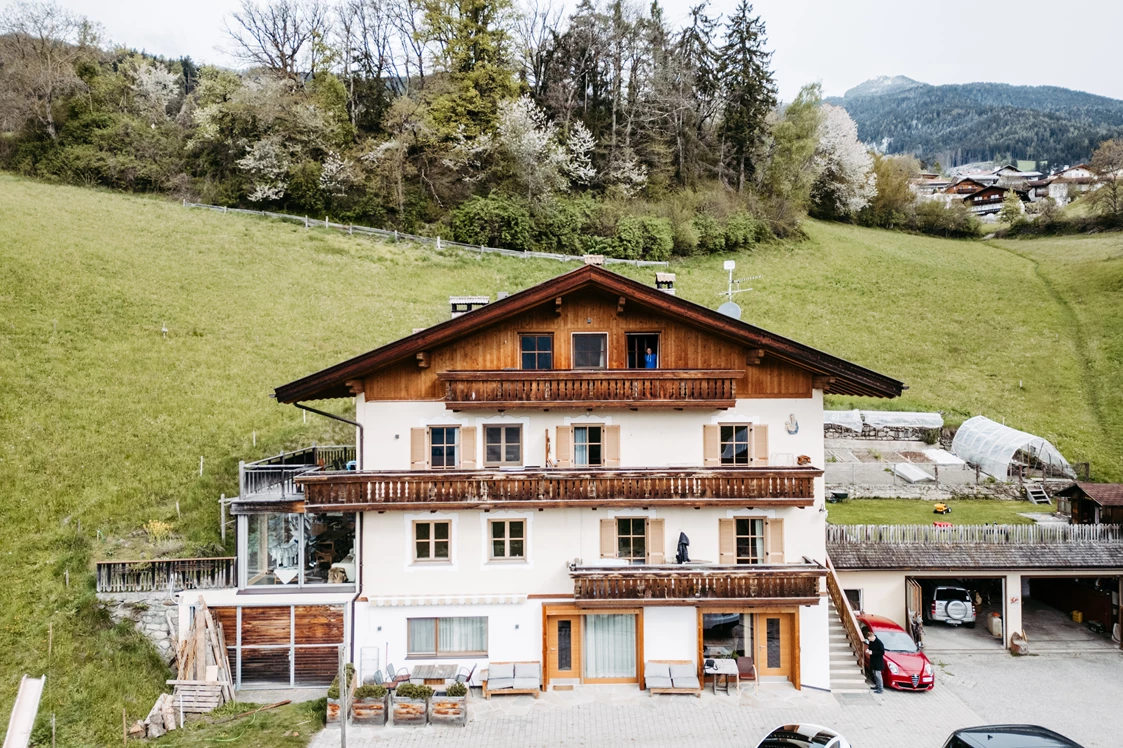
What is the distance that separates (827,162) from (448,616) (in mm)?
69259

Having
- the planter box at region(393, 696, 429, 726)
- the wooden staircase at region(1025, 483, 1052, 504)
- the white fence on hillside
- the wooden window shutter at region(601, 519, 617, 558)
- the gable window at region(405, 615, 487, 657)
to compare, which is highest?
the white fence on hillside

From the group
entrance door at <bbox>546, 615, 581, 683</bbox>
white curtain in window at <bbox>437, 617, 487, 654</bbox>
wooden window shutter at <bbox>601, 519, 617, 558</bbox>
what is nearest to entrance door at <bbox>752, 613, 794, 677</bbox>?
wooden window shutter at <bbox>601, 519, 617, 558</bbox>

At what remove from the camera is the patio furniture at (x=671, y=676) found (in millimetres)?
18719

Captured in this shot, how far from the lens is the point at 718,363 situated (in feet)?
67.1

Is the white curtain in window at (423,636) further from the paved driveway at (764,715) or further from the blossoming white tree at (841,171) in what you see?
the blossoming white tree at (841,171)

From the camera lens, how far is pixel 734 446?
20.5 m

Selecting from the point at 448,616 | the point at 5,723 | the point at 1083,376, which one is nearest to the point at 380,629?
the point at 448,616

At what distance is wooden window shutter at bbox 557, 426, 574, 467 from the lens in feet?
66.1

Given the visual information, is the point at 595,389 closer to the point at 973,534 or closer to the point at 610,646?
the point at 610,646

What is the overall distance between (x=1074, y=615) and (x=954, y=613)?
15.6 ft

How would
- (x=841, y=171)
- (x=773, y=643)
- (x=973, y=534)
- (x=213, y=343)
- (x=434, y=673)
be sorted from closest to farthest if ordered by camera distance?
(x=434, y=673) → (x=773, y=643) → (x=973, y=534) → (x=213, y=343) → (x=841, y=171)

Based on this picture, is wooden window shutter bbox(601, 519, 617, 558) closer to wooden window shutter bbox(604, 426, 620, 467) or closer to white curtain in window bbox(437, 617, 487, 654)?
wooden window shutter bbox(604, 426, 620, 467)

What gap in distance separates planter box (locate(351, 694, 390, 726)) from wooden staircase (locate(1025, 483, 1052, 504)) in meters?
29.2

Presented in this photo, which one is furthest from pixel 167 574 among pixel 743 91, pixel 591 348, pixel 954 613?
pixel 743 91
